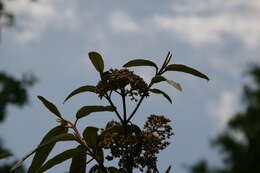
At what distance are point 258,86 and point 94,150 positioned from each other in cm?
2512

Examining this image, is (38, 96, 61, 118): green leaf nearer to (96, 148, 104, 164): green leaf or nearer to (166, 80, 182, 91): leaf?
(96, 148, 104, 164): green leaf

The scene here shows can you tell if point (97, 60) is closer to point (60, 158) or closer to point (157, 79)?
point (157, 79)

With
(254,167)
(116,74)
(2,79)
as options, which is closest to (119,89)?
(116,74)

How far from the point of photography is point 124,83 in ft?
5.03

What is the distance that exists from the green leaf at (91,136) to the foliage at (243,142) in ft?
75.4

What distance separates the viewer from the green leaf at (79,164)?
1.76 meters

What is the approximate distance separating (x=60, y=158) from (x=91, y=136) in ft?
0.48

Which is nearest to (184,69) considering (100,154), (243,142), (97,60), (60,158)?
(97,60)

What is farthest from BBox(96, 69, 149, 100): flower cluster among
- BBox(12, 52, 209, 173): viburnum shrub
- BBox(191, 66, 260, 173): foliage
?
BBox(191, 66, 260, 173): foliage

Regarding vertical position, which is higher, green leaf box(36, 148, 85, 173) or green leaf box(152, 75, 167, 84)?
green leaf box(152, 75, 167, 84)

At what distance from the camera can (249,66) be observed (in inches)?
1022

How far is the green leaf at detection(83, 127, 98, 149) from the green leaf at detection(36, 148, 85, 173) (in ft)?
0.17

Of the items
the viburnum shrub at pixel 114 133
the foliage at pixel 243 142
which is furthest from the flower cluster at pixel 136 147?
the foliage at pixel 243 142

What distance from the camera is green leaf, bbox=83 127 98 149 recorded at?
1690 mm
